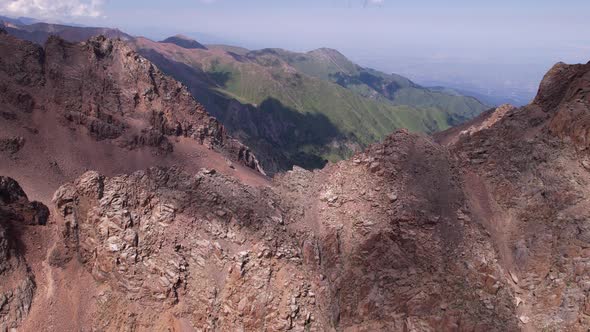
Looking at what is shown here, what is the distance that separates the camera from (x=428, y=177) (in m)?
30.7

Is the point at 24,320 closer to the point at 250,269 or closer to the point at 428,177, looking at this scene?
the point at 250,269

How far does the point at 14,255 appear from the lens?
26.5 meters

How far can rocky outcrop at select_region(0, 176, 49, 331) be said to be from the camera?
24.8m

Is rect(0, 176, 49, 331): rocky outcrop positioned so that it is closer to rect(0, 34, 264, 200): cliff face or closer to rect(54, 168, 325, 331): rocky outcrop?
rect(54, 168, 325, 331): rocky outcrop

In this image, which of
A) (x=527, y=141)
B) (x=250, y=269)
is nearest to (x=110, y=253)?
(x=250, y=269)

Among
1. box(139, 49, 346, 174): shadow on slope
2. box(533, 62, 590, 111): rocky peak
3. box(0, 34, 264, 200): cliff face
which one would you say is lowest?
box(139, 49, 346, 174): shadow on slope

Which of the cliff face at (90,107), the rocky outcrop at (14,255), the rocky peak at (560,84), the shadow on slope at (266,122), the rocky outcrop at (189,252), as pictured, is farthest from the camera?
the shadow on slope at (266,122)

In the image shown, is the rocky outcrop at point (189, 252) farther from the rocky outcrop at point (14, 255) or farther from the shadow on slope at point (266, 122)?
the shadow on slope at point (266, 122)

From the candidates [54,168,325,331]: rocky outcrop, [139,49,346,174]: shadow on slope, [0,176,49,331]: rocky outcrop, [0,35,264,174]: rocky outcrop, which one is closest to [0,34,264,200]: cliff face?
[0,35,264,174]: rocky outcrop

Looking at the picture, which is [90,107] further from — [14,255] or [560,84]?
[560,84]

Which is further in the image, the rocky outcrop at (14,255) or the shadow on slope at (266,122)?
the shadow on slope at (266,122)

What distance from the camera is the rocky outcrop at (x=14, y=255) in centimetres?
2478

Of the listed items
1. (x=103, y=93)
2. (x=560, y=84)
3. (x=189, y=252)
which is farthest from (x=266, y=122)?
(x=189, y=252)

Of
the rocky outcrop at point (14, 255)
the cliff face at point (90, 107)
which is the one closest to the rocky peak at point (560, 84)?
the cliff face at point (90, 107)
